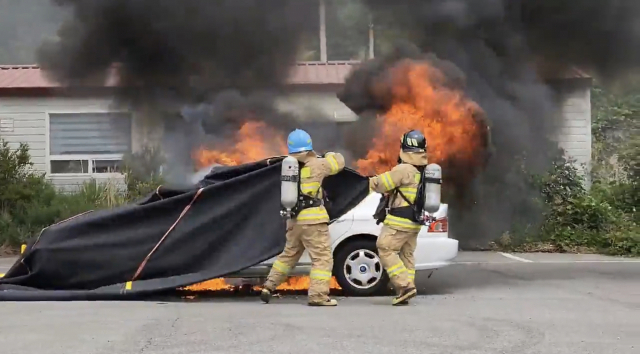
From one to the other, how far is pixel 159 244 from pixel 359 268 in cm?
193

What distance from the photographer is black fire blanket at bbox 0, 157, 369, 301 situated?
289 inches

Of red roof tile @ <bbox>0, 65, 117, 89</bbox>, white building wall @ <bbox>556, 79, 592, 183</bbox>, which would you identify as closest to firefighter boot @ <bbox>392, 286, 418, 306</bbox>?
white building wall @ <bbox>556, 79, 592, 183</bbox>

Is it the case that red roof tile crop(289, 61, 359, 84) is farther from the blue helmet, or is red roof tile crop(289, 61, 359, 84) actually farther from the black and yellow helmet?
the blue helmet

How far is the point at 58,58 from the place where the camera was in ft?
37.5

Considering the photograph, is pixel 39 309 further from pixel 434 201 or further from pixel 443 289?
pixel 443 289

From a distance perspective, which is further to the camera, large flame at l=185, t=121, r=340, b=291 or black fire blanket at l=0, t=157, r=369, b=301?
large flame at l=185, t=121, r=340, b=291

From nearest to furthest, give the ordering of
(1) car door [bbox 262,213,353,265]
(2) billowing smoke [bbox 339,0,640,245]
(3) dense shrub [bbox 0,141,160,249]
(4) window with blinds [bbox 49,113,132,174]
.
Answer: (1) car door [bbox 262,213,353,265] → (2) billowing smoke [bbox 339,0,640,245] → (3) dense shrub [bbox 0,141,160,249] → (4) window with blinds [bbox 49,113,132,174]

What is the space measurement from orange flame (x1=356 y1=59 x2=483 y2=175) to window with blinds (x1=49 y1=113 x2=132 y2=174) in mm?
6766

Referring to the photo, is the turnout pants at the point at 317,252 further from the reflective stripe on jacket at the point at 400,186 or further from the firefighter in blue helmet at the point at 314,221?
the reflective stripe on jacket at the point at 400,186

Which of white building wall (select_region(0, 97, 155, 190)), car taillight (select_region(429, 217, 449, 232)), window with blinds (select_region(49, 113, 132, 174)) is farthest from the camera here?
white building wall (select_region(0, 97, 155, 190))

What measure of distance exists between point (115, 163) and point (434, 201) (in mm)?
9858

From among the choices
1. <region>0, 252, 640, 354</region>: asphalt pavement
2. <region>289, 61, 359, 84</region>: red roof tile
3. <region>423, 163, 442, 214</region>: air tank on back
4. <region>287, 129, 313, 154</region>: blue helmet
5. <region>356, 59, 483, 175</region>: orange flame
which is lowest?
<region>0, 252, 640, 354</region>: asphalt pavement

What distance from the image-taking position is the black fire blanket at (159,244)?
7.34 metres

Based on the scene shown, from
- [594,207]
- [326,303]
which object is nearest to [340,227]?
[326,303]
